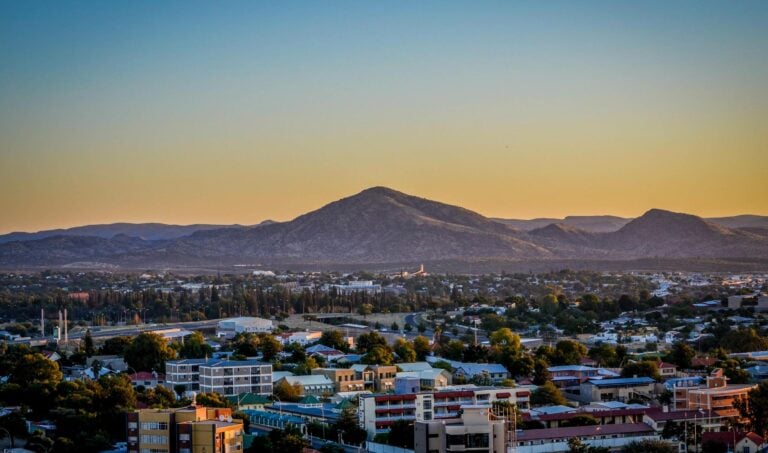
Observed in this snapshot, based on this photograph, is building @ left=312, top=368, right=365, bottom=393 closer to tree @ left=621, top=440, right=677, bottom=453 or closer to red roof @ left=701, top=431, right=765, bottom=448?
tree @ left=621, top=440, right=677, bottom=453

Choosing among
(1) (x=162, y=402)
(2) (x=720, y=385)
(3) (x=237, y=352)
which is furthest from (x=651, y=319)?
(1) (x=162, y=402)

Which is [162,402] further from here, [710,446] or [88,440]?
[710,446]

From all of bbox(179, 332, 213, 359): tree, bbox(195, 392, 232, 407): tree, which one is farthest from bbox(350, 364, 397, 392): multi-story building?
bbox(179, 332, 213, 359): tree

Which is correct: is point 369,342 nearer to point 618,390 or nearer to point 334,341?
point 334,341

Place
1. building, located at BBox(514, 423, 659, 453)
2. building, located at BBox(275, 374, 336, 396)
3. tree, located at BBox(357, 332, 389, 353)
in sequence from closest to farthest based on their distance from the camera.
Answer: building, located at BBox(514, 423, 659, 453)
building, located at BBox(275, 374, 336, 396)
tree, located at BBox(357, 332, 389, 353)

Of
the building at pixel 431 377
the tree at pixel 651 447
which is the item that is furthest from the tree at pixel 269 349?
the tree at pixel 651 447

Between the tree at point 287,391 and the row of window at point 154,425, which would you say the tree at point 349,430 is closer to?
the tree at point 287,391
